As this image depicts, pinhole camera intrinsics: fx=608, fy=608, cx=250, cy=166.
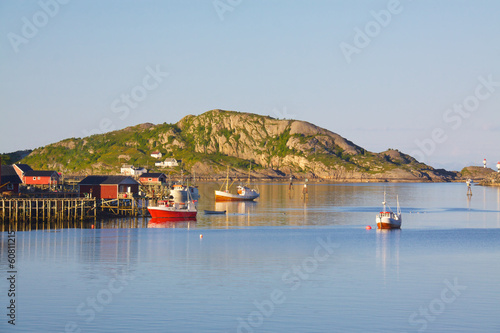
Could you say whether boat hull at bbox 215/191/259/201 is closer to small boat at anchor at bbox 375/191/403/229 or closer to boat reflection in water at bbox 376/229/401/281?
small boat at anchor at bbox 375/191/403/229

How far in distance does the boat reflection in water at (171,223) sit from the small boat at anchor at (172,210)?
54 cm

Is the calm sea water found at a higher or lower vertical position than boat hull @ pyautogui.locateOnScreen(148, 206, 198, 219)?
lower

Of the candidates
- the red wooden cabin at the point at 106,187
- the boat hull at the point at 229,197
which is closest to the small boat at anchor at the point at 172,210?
the red wooden cabin at the point at 106,187

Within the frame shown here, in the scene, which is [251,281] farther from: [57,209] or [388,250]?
[57,209]

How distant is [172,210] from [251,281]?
4282 cm

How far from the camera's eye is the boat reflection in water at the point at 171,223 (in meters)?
75.6

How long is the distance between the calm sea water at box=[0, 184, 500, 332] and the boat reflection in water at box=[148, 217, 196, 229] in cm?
344

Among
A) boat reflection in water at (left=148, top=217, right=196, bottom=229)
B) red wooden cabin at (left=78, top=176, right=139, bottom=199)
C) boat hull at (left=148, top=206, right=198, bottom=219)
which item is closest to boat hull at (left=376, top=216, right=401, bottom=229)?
boat reflection in water at (left=148, top=217, right=196, bottom=229)

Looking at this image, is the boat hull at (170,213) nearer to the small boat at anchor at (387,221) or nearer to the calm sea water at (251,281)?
the calm sea water at (251,281)

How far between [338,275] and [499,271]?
1220 centimetres

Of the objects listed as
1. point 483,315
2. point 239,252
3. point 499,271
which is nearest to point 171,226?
point 239,252

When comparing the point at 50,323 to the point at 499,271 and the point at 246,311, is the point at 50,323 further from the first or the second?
the point at 499,271

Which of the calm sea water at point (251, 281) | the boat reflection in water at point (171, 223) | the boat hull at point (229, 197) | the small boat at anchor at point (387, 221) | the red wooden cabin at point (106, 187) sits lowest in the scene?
the calm sea water at point (251, 281)

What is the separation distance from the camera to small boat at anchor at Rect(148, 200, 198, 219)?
266 ft
